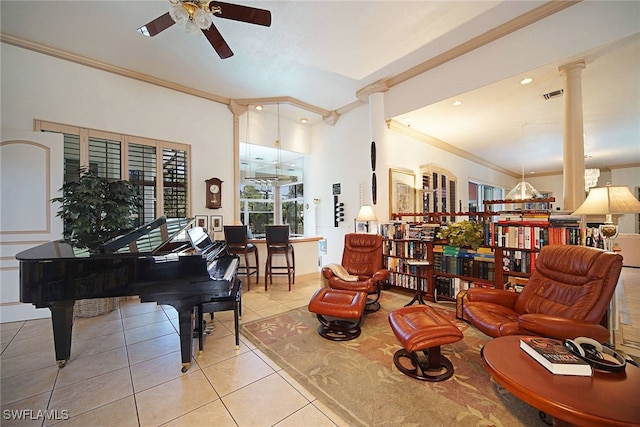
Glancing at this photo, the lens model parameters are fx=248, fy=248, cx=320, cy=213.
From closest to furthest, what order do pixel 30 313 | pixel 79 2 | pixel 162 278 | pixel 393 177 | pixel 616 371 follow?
pixel 616 371
pixel 162 278
pixel 79 2
pixel 30 313
pixel 393 177

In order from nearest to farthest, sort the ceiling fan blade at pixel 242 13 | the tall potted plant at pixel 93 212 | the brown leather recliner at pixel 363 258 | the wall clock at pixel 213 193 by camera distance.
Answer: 1. the ceiling fan blade at pixel 242 13
2. the tall potted plant at pixel 93 212
3. the brown leather recliner at pixel 363 258
4. the wall clock at pixel 213 193

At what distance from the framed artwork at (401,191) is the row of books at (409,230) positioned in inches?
19.3

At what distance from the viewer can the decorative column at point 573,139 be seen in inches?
107

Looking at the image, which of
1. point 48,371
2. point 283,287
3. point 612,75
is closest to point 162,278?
point 48,371

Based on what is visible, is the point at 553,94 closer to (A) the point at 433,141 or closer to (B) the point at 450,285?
(A) the point at 433,141

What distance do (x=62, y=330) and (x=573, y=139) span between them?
5.39m

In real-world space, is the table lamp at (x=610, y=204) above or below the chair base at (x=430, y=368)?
above

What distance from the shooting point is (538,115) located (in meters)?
4.65

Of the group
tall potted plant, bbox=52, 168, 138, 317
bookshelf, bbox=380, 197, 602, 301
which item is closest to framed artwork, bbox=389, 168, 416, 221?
bookshelf, bbox=380, 197, 602, 301

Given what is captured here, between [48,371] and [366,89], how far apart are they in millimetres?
5358

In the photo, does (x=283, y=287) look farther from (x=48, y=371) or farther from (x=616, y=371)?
(x=616, y=371)

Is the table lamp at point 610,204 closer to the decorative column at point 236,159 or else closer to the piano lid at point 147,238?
the piano lid at point 147,238

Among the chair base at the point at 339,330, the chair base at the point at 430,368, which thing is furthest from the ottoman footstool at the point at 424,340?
the chair base at the point at 339,330

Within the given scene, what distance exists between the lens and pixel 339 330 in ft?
8.80
